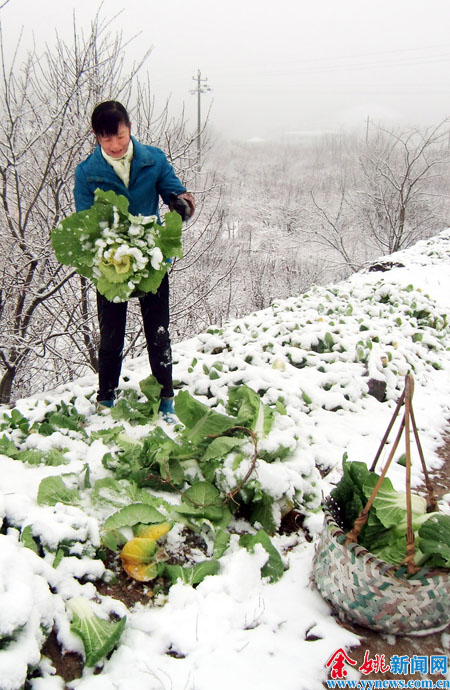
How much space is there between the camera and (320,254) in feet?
93.6

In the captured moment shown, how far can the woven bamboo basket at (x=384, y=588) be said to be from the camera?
177 centimetres

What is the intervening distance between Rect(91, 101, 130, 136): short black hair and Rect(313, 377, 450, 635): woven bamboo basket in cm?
213

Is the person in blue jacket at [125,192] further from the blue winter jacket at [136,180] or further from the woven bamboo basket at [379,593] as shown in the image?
the woven bamboo basket at [379,593]

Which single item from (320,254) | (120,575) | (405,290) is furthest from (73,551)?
(320,254)

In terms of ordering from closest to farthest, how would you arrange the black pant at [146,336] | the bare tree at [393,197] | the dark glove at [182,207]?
the dark glove at [182,207] → the black pant at [146,336] → the bare tree at [393,197]

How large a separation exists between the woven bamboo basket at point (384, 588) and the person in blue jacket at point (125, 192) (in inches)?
68.1

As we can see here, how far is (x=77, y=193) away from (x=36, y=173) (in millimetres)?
5573

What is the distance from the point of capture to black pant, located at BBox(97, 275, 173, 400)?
3129 millimetres

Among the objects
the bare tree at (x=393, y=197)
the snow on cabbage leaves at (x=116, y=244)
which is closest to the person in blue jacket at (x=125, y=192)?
the snow on cabbage leaves at (x=116, y=244)

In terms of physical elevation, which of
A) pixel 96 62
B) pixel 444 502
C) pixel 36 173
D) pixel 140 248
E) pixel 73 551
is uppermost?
pixel 96 62

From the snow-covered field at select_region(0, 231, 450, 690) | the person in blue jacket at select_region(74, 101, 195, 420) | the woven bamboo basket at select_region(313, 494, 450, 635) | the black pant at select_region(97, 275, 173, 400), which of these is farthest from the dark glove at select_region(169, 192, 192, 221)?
the woven bamboo basket at select_region(313, 494, 450, 635)

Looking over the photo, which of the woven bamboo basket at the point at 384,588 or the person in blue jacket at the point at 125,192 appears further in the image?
the person in blue jacket at the point at 125,192

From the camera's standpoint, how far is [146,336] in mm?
3293

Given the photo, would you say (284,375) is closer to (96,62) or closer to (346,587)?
(346,587)
